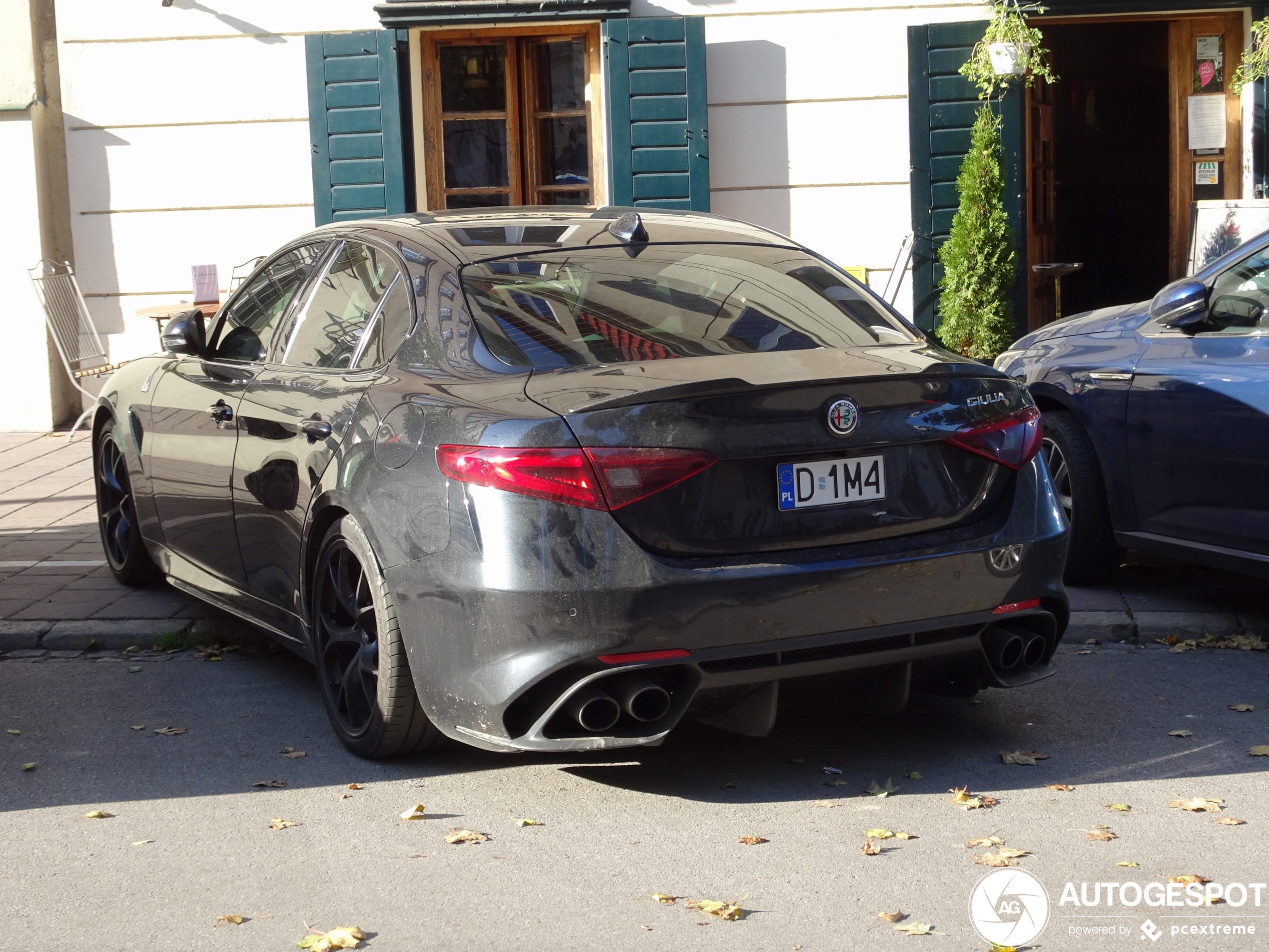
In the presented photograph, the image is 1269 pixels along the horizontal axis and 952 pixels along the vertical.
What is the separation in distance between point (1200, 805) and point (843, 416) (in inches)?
52.7

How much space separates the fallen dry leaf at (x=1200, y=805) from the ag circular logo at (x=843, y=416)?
127 centimetres

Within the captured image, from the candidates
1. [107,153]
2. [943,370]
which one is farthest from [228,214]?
[943,370]

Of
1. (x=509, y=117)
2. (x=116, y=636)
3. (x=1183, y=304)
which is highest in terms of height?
(x=509, y=117)

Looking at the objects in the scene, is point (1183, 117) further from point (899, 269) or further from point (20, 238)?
point (20, 238)

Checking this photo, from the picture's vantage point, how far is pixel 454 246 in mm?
4562

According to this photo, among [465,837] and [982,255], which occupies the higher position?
[982,255]

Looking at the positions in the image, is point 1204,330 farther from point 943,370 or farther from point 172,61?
point 172,61

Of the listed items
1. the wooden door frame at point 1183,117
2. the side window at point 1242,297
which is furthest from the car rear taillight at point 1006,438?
the wooden door frame at point 1183,117

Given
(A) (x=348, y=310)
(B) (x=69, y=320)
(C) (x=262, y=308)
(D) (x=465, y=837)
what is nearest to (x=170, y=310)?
(B) (x=69, y=320)

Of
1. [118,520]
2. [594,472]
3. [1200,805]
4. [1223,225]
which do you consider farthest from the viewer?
[1223,225]

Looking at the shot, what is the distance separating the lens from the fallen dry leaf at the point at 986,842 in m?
3.69

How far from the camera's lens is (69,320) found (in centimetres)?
1141

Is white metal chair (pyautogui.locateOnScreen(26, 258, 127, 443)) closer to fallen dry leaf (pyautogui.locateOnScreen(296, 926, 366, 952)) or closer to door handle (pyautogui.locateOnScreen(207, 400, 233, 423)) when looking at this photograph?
door handle (pyautogui.locateOnScreen(207, 400, 233, 423))

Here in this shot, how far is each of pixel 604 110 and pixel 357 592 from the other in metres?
7.51
